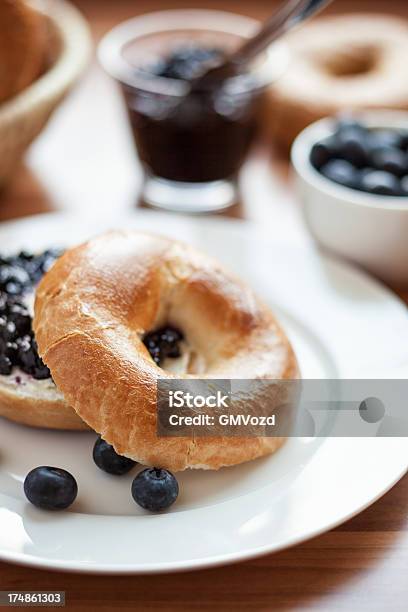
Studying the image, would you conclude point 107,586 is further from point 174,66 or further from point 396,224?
point 174,66

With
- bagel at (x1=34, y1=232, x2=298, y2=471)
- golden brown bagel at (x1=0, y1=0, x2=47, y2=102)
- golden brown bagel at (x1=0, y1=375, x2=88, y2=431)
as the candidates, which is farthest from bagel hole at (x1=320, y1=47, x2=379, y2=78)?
golden brown bagel at (x1=0, y1=375, x2=88, y2=431)

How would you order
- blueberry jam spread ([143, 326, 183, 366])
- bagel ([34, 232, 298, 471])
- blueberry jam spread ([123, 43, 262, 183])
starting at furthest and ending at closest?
blueberry jam spread ([123, 43, 262, 183]) → blueberry jam spread ([143, 326, 183, 366]) → bagel ([34, 232, 298, 471])

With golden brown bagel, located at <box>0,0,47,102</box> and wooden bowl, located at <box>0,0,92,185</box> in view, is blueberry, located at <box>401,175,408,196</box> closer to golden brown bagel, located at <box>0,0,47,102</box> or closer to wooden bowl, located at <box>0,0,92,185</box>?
wooden bowl, located at <box>0,0,92,185</box>

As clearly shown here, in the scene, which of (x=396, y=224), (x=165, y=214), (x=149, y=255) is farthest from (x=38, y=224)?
(x=396, y=224)

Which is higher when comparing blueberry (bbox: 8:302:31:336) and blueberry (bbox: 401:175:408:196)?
blueberry (bbox: 8:302:31:336)

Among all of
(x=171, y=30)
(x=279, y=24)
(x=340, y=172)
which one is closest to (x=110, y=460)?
(x=340, y=172)

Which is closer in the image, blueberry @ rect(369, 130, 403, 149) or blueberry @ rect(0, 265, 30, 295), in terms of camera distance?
blueberry @ rect(0, 265, 30, 295)

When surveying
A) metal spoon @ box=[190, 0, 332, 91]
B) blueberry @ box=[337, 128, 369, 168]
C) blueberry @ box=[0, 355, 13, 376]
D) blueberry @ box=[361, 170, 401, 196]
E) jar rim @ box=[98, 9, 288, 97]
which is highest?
metal spoon @ box=[190, 0, 332, 91]

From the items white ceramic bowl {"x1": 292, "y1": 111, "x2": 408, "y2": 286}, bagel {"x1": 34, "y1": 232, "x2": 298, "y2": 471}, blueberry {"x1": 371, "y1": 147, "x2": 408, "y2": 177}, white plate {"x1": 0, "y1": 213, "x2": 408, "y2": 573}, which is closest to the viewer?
A: white plate {"x1": 0, "y1": 213, "x2": 408, "y2": 573}

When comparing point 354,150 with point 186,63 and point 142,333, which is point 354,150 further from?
point 142,333
